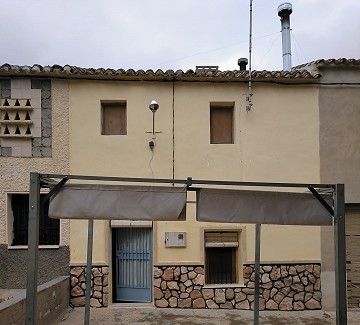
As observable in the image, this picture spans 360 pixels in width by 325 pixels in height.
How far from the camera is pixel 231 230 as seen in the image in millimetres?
9203

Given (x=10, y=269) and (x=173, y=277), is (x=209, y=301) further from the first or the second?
(x=10, y=269)

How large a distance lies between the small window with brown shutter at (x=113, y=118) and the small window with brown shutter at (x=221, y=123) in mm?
2326

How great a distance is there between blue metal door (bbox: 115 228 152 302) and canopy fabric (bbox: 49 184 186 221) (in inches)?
190

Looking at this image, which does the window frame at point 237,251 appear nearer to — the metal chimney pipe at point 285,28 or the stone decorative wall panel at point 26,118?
the stone decorative wall panel at point 26,118

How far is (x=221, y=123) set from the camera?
375 inches

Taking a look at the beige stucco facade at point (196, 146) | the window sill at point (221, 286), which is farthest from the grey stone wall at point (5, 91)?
the window sill at point (221, 286)

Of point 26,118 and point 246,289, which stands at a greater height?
point 26,118

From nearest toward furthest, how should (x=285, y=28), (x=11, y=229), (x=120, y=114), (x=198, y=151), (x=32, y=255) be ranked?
(x=32, y=255)
(x=11, y=229)
(x=198, y=151)
(x=120, y=114)
(x=285, y=28)

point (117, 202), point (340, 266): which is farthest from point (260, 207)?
point (117, 202)

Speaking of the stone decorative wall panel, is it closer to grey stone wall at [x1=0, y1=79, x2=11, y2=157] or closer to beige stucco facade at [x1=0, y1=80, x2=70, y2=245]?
grey stone wall at [x1=0, y1=79, x2=11, y2=157]

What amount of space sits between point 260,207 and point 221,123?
5.09m

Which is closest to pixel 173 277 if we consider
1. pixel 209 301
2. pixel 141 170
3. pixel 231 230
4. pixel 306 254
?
pixel 209 301

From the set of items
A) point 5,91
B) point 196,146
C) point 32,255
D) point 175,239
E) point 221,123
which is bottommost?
point 175,239

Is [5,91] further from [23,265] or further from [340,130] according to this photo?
[340,130]
